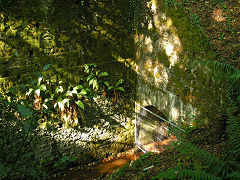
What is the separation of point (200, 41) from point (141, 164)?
3064 millimetres

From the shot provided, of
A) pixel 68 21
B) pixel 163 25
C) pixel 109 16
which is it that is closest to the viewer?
pixel 163 25

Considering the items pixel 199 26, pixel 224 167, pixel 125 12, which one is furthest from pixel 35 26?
pixel 224 167

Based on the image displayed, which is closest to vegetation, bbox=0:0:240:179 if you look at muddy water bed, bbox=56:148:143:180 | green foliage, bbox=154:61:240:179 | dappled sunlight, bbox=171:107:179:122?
muddy water bed, bbox=56:148:143:180

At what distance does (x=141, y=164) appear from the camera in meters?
4.20

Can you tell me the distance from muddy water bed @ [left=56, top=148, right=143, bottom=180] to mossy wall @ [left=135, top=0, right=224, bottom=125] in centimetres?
231

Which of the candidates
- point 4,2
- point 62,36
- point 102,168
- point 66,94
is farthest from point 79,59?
point 102,168

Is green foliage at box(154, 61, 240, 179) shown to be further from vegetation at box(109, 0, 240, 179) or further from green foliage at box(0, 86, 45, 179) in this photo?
green foliage at box(0, 86, 45, 179)

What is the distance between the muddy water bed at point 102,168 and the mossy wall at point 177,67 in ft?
7.58

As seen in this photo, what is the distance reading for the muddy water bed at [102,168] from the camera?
6125 mm

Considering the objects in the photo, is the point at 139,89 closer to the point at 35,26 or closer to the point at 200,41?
the point at 200,41

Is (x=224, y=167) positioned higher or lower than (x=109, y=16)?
lower

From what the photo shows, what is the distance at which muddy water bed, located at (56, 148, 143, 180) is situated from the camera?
612cm

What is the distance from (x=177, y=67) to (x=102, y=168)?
4.37m

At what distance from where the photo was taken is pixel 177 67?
4.73 meters
